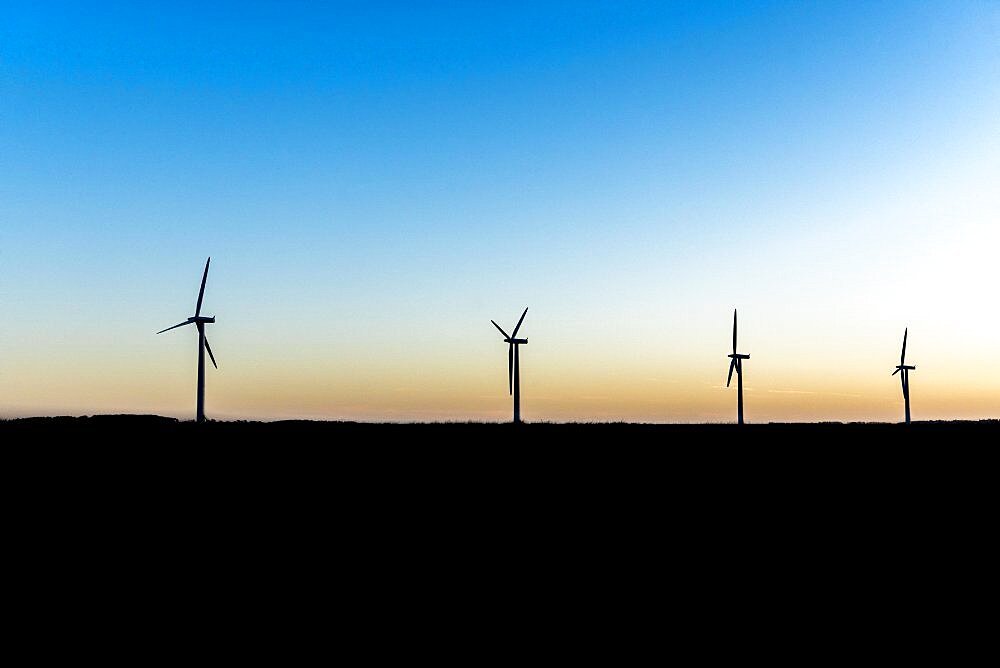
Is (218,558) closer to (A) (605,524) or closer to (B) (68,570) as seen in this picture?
(B) (68,570)

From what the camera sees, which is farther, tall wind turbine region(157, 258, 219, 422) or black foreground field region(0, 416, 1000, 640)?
tall wind turbine region(157, 258, 219, 422)

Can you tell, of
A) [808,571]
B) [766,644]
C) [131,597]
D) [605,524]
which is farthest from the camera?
[605,524]

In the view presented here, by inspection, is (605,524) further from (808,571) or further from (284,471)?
(284,471)

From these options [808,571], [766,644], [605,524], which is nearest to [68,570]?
[605,524]

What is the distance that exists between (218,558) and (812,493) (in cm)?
3321

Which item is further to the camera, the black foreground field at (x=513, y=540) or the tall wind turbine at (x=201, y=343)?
the tall wind turbine at (x=201, y=343)

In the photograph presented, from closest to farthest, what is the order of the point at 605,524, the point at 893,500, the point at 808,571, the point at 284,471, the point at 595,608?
1. the point at 595,608
2. the point at 808,571
3. the point at 605,524
4. the point at 893,500
5. the point at 284,471

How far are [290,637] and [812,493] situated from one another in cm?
3411

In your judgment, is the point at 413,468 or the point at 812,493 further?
the point at 413,468

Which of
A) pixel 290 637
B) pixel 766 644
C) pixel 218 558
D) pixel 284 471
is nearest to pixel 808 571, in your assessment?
pixel 766 644

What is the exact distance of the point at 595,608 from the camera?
22.8 meters

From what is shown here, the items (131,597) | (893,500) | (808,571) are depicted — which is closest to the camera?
(131,597)

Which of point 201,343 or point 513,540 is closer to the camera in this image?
point 513,540

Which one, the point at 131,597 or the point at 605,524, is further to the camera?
the point at 605,524
